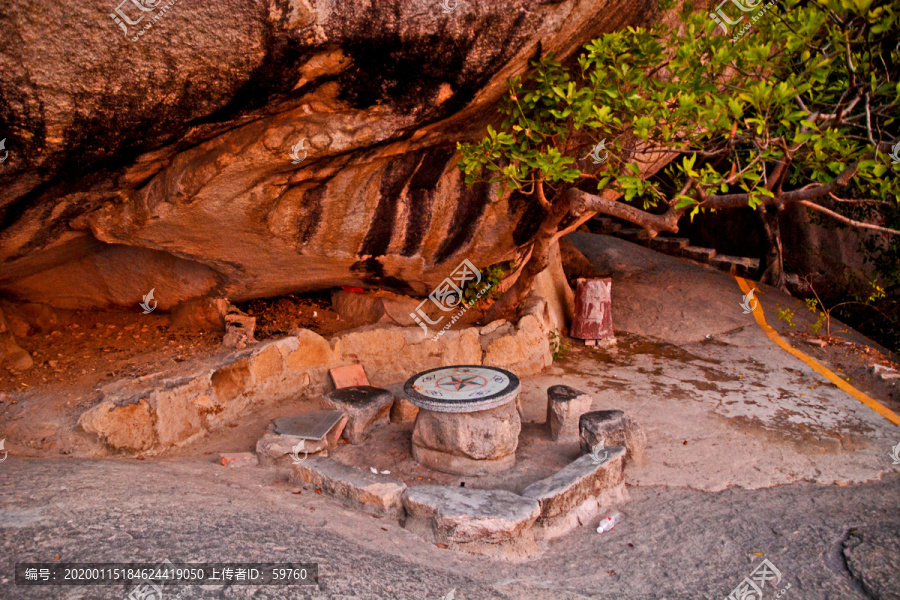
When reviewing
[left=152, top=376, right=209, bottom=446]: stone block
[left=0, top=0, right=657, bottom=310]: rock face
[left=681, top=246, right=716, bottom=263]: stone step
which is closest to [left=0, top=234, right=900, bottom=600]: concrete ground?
[left=152, top=376, right=209, bottom=446]: stone block

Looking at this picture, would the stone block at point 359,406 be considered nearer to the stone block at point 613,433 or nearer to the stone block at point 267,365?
the stone block at point 267,365

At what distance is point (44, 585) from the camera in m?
2.50

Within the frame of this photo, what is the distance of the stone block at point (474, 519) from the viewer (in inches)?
146

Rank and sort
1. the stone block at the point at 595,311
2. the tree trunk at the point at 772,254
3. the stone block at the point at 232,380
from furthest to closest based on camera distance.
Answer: the tree trunk at the point at 772,254, the stone block at the point at 595,311, the stone block at the point at 232,380

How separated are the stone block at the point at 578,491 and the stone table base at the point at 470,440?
50cm

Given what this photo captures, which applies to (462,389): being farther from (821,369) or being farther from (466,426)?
(821,369)

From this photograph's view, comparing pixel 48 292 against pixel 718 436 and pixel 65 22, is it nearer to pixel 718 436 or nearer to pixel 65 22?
pixel 65 22

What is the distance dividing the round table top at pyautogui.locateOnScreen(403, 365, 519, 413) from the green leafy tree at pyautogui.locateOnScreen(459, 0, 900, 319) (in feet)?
5.80

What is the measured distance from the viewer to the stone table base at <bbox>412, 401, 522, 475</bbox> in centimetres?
452

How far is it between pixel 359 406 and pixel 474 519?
6.05 feet

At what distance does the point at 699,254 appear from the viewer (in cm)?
1092

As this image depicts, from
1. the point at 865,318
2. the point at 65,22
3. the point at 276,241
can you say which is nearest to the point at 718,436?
the point at 276,241

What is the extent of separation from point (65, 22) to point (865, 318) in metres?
11.7

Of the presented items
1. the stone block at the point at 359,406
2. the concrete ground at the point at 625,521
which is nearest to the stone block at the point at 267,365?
the stone block at the point at 359,406
